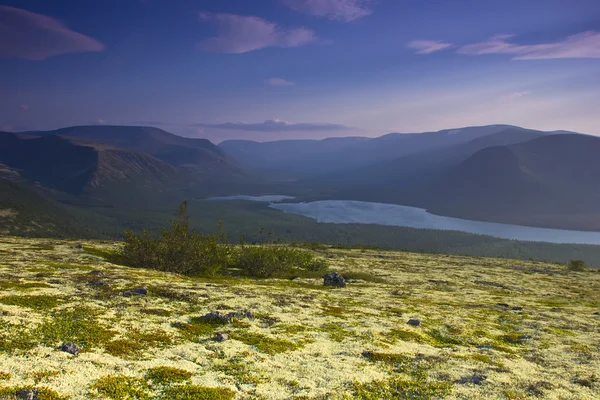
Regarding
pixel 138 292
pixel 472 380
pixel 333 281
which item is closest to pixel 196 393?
pixel 472 380

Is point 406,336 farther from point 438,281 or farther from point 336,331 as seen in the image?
point 438,281

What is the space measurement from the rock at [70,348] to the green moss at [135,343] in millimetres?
910

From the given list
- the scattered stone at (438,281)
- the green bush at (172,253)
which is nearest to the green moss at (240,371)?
the green bush at (172,253)

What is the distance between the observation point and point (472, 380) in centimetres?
1280

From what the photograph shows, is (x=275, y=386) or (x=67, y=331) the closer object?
(x=275, y=386)

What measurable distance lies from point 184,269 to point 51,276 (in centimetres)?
1305

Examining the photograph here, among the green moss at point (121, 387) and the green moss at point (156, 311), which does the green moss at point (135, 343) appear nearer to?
the green moss at point (121, 387)

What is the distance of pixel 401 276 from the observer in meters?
44.6

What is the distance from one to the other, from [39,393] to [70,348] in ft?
9.21

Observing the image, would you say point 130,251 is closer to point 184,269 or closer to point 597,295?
point 184,269

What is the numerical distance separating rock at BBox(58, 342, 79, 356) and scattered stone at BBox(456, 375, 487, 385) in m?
13.1

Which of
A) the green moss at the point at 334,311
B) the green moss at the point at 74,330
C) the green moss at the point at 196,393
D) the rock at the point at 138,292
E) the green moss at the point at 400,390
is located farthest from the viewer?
the green moss at the point at 334,311

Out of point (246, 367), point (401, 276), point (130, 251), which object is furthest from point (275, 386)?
point (401, 276)

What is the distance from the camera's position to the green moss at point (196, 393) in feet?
31.9
